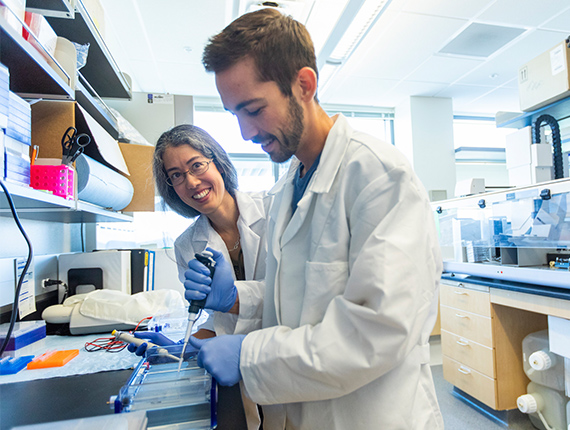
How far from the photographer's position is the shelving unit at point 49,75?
0.89 metres

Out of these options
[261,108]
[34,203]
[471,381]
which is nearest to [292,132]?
[261,108]

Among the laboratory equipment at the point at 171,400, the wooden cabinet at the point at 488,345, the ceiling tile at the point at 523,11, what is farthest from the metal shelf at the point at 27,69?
the ceiling tile at the point at 523,11

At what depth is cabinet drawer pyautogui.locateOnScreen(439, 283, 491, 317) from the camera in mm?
2166

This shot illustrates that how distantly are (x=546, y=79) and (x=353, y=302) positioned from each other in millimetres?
2400

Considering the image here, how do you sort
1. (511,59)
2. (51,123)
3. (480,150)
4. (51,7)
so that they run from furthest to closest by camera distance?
1. (480,150)
2. (511,59)
3. (51,123)
4. (51,7)

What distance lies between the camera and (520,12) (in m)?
2.87

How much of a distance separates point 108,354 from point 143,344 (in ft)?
0.82

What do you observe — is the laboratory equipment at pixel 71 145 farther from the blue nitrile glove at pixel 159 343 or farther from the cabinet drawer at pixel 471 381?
the cabinet drawer at pixel 471 381

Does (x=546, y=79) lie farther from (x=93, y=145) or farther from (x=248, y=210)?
(x=93, y=145)

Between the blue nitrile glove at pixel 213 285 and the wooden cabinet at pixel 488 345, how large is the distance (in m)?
1.81

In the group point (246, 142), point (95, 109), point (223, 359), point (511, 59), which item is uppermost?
point (511, 59)

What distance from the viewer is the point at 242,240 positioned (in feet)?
4.08

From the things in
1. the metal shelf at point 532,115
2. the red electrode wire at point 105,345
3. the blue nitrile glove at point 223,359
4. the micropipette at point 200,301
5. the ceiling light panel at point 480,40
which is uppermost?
the ceiling light panel at point 480,40

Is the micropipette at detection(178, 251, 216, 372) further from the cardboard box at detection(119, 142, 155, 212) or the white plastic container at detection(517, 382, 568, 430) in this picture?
the white plastic container at detection(517, 382, 568, 430)
